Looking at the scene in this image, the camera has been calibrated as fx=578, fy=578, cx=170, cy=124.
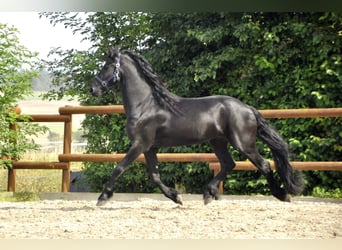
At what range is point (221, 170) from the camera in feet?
13.8

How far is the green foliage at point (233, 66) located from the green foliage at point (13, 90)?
43cm

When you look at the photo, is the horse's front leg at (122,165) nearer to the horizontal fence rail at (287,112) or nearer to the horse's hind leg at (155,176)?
the horse's hind leg at (155,176)

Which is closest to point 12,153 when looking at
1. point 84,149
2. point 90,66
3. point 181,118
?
point 84,149

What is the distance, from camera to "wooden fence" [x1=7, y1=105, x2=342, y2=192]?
478cm

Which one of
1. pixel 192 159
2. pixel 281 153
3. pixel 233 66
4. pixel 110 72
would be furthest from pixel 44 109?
pixel 281 153

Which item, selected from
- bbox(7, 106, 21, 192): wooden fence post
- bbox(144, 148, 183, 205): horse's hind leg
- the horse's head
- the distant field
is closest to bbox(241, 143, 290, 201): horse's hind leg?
bbox(144, 148, 183, 205): horse's hind leg

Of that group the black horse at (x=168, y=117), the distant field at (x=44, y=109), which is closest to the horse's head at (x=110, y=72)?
the black horse at (x=168, y=117)

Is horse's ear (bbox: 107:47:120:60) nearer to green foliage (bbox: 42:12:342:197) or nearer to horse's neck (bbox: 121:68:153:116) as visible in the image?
horse's neck (bbox: 121:68:153:116)

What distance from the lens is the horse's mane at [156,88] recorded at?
13.3 ft

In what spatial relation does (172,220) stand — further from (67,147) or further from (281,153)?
(67,147)

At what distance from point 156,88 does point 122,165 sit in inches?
23.7

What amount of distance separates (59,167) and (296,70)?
7.45 feet

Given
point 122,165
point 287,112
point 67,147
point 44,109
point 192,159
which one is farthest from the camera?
point 44,109

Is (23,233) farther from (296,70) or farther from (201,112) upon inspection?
(296,70)
